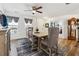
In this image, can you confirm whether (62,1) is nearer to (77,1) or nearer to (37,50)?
(77,1)

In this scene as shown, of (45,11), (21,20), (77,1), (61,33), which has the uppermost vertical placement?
(77,1)

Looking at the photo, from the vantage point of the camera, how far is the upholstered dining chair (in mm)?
2070

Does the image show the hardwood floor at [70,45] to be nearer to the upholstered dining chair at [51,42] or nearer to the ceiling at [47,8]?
the upholstered dining chair at [51,42]

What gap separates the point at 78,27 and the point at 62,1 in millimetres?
538

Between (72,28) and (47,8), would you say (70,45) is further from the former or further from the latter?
(47,8)

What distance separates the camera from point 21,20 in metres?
2.04

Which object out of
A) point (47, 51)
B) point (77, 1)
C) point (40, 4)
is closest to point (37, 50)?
point (47, 51)

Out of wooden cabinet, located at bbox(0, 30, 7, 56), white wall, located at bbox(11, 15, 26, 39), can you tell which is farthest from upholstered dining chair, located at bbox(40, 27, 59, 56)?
wooden cabinet, located at bbox(0, 30, 7, 56)

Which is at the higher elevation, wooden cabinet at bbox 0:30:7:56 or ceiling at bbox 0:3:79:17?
ceiling at bbox 0:3:79:17

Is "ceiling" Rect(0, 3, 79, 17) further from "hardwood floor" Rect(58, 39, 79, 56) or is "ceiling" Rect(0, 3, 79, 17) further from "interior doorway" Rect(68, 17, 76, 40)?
"hardwood floor" Rect(58, 39, 79, 56)

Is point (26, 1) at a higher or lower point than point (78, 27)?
higher

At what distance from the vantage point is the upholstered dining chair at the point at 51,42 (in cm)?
207

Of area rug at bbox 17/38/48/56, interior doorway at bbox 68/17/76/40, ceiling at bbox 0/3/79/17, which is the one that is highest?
ceiling at bbox 0/3/79/17

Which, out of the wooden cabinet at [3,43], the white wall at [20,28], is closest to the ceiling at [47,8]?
the white wall at [20,28]
